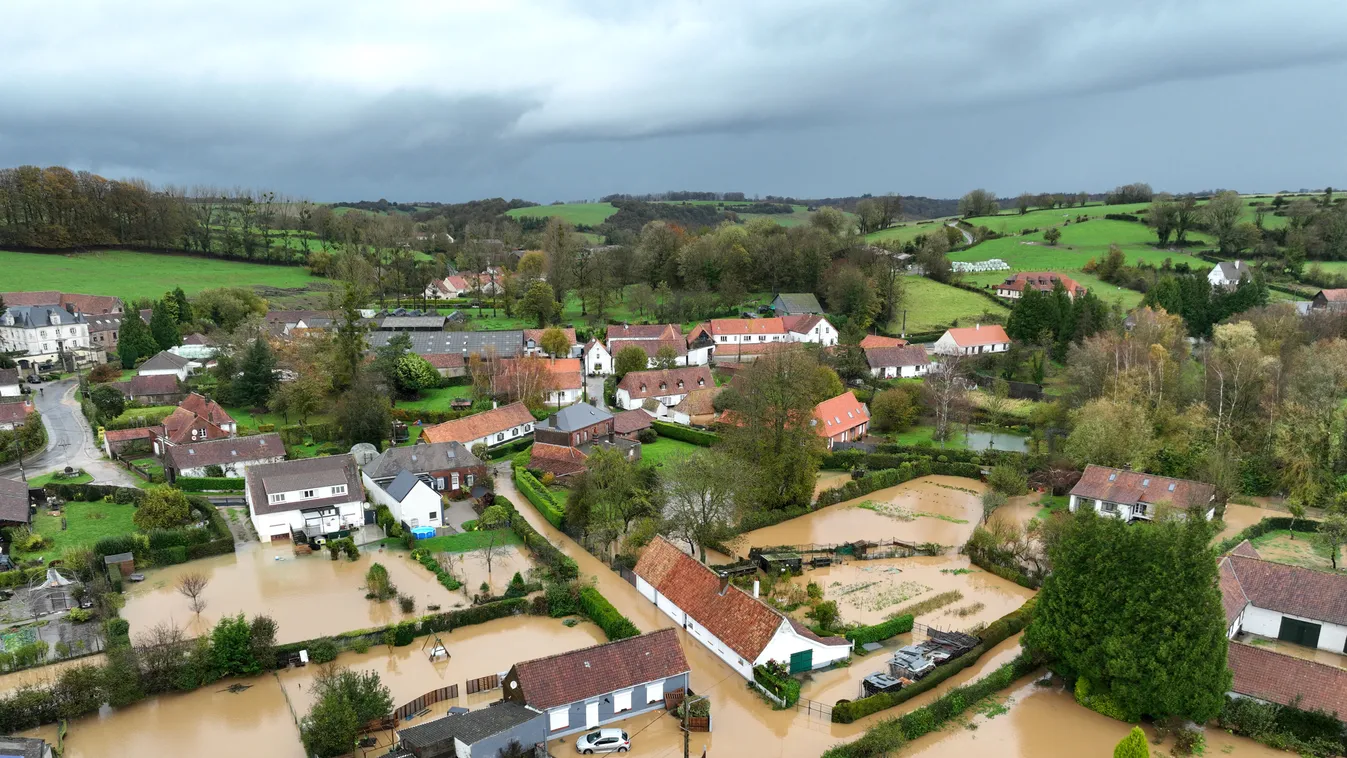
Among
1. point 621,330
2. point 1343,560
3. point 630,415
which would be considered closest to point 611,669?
point 630,415

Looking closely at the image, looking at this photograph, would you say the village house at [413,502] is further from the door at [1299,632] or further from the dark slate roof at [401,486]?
the door at [1299,632]

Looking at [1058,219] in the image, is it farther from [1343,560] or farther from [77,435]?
[77,435]

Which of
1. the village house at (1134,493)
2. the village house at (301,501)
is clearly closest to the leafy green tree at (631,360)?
the village house at (301,501)

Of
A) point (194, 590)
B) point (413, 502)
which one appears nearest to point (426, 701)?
point (194, 590)

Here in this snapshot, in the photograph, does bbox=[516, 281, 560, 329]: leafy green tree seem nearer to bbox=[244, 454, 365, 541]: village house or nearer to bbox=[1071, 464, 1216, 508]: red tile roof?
bbox=[244, 454, 365, 541]: village house

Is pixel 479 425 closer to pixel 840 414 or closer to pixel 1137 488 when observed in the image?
pixel 840 414

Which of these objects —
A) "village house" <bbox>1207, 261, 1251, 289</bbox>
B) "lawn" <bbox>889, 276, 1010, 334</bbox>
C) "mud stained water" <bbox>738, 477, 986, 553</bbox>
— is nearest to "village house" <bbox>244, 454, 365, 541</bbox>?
"mud stained water" <bbox>738, 477, 986, 553</bbox>
